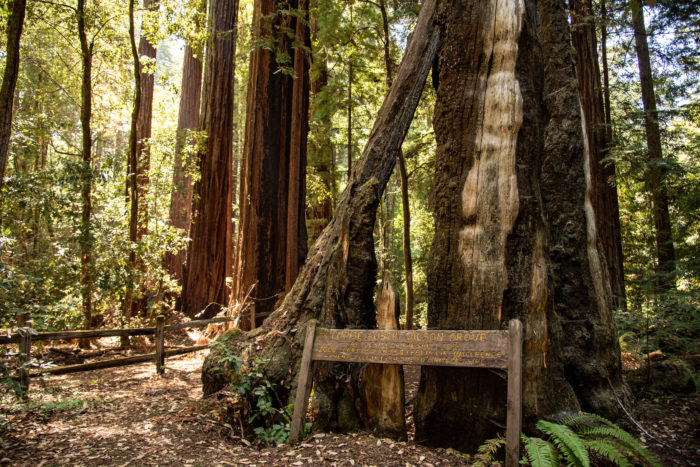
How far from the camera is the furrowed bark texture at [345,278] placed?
4.68 metres

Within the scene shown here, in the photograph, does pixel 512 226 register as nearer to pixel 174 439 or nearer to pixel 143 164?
pixel 174 439

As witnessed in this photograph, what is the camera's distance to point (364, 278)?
4.90 metres

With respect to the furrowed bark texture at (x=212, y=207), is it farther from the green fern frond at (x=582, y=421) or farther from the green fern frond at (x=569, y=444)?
the green fern frond at (x=569, y=444)

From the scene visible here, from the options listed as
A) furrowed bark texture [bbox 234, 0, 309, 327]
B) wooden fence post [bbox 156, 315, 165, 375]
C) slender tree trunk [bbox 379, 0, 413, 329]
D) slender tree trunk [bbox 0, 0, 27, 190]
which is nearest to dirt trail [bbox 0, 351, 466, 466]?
wooden fence post [bbox 156, 315, 165, 375]

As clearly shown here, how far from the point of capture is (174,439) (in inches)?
164

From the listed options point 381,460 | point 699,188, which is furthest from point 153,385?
point 699,188

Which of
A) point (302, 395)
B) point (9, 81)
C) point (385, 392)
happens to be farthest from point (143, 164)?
point (385, 392)

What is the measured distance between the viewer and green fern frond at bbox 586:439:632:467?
3084 millimetres

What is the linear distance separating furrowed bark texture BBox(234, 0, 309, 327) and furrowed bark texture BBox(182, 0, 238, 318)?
2503 millimetres

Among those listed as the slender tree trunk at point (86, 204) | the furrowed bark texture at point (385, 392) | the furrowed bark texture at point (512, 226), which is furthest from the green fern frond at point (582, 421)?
the slender tree trunk at point (86, 204)

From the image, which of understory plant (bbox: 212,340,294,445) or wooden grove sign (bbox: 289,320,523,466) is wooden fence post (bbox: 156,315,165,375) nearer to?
understory plant (bbox: 212,340,294,445)

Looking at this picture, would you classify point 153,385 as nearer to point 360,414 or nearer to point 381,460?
point 360,414

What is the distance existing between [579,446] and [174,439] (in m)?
3.45

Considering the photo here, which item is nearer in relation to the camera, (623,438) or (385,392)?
(623,438)
